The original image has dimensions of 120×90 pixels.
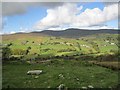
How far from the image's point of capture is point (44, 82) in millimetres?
20344

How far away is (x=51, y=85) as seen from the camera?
18891mm

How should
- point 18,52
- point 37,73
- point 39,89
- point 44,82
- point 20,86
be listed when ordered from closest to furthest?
point 39,89
point 20,86
point 44,82
point 37,73
point 18,52

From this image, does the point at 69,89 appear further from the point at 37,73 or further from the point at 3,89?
the point at 37,73

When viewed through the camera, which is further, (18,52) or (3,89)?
(18,52)

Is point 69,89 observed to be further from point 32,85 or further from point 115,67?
point 115,67

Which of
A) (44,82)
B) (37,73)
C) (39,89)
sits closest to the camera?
(39,89)

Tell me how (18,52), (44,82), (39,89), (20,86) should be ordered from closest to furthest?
(39,89) → (20,86) → (44,82) → (18,52)

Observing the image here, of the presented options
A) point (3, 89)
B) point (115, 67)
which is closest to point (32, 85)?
point (3, 89)

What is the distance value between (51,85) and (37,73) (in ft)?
22.0

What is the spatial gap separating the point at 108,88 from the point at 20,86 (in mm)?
7219

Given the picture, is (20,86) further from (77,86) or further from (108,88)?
(108,88)

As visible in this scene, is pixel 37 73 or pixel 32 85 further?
pixel 37 73

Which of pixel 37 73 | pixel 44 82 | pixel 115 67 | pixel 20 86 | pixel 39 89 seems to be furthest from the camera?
pixel 115 67

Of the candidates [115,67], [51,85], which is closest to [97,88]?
[51,85]
